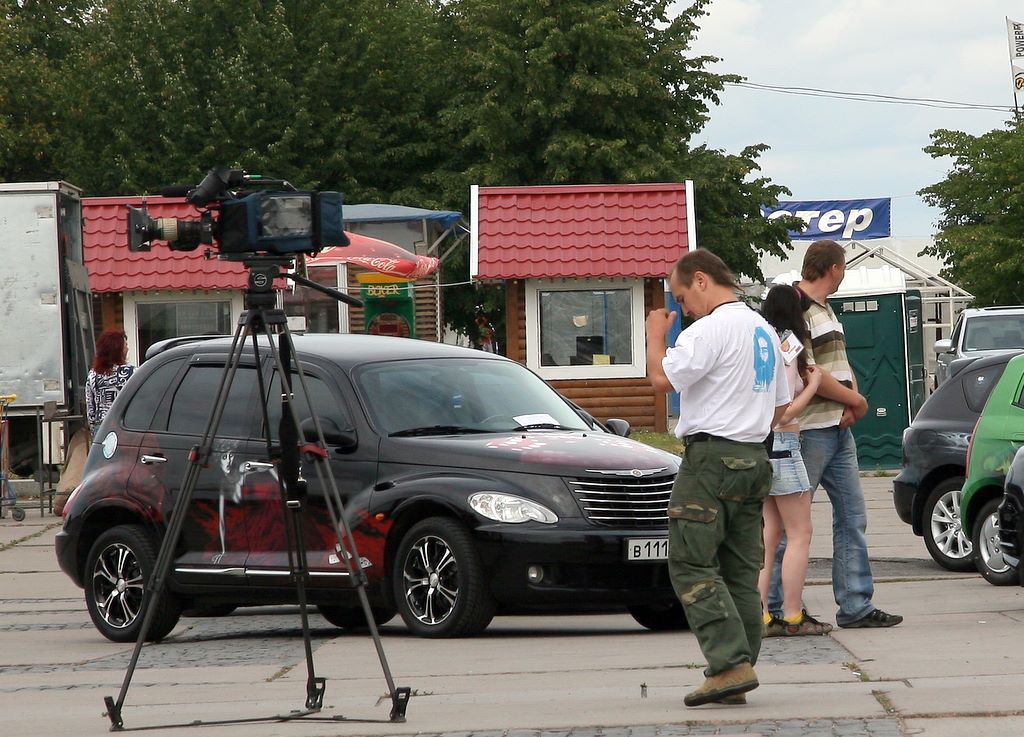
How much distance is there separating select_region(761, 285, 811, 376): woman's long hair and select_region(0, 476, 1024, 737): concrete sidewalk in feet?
4.84

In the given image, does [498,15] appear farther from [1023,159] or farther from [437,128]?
[1023,159]

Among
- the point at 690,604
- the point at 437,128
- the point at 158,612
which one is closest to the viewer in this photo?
the point at 690,604

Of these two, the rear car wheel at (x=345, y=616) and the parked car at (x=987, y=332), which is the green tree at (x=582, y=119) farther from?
the rear car wheel at (x=345, y=616)

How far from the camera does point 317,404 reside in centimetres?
1063

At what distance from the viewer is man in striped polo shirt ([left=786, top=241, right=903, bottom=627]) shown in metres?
9.24

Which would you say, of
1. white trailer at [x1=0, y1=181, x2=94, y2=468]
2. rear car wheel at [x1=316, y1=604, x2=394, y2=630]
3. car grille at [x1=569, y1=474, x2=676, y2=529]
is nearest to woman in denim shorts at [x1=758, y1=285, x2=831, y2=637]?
car grille at [x1=569, y1=474, x2=676, y2=529]

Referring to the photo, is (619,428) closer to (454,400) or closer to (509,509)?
(454,400)

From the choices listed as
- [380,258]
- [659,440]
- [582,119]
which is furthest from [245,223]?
[582,119]

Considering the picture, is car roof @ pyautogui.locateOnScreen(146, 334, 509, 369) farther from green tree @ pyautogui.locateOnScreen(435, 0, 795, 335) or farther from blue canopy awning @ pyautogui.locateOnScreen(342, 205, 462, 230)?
green tree @ pyautogui.locateOnScreen(435, 0, 795, 335)

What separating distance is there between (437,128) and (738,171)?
7380 millimetres

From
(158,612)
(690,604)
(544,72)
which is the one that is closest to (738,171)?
(544,72)

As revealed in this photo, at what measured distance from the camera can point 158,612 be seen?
10.8 meters

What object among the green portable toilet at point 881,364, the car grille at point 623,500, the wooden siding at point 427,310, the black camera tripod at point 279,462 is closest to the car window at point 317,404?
the car grille at point 623,500

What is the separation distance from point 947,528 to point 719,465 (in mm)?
6943
